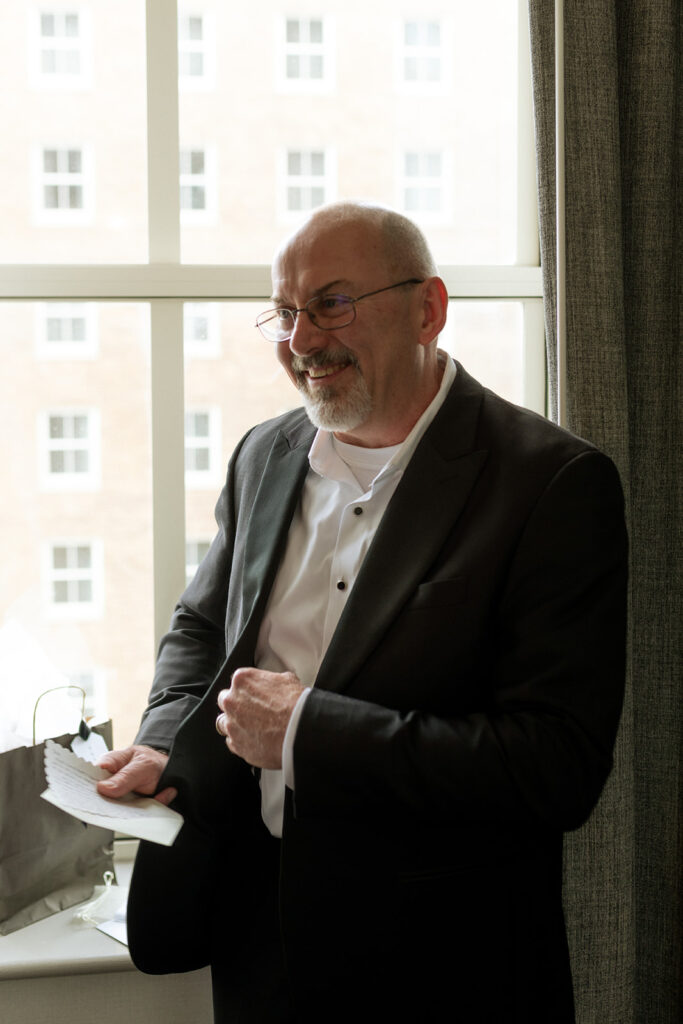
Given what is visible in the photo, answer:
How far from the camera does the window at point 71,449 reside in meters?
2.00

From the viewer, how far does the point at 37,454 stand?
200 centimetres

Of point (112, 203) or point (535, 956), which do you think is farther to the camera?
point (112, 203)

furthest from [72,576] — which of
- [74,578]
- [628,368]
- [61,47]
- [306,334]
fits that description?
[628,368]

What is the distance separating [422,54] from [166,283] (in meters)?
0.75

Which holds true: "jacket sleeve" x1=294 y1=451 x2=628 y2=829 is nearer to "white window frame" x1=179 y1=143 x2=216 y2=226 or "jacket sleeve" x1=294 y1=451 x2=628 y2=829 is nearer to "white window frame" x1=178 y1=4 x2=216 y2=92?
"white window frame" x1=179 y1=143 x2=216 y2=226

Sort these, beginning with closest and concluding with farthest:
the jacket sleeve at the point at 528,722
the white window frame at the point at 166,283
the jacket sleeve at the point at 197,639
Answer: the jacket sleeve at the point at 528,722 → the jacket sleeve at the point at 197,639 → the white window frame at the point at 166,283

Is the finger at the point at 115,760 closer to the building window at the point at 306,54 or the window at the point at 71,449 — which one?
the window at the point at 71,449

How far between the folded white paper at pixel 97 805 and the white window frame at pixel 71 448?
0.71m

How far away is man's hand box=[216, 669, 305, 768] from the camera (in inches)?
48.9

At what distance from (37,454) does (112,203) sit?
0.55 meters

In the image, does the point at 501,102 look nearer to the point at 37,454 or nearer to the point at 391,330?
the point at 391,330

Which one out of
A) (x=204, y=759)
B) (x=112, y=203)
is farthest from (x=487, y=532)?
(x=112, y=203)

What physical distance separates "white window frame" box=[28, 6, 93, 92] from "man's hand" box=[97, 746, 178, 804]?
1356 mm

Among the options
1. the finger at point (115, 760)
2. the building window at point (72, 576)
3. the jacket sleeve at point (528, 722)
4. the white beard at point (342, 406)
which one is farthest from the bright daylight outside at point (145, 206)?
the jacket sleeve at point (528, 722)
